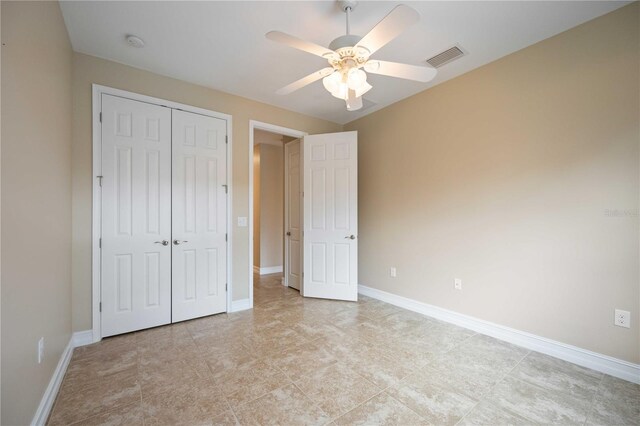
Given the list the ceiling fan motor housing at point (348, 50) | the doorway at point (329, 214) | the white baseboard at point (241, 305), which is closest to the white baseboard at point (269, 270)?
the doorway at point (329, 214)

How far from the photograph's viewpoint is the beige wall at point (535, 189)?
1.98 meters

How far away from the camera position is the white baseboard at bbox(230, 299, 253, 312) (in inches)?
129

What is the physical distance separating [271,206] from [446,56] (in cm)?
411

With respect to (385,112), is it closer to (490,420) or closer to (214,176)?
(214,176)

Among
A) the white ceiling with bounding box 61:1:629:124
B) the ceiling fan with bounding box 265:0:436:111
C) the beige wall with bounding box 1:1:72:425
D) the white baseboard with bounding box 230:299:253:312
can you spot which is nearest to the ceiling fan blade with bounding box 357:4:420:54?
the ceiling fan with bounding box 265:0:436:111

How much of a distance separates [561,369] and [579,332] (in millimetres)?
340

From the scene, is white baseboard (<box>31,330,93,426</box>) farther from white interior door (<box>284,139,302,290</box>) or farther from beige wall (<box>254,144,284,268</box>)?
beige wall (<box>254,144,284,268</box>)

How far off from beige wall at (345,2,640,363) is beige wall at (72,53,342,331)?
2034 millimetres

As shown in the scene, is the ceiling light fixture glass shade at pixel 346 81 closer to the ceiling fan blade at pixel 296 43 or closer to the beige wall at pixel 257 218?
the ceiling fan blade at pixel 296 43

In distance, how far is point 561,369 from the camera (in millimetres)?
2072

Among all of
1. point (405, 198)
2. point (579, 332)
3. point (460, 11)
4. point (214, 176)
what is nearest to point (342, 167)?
point (405, 198)

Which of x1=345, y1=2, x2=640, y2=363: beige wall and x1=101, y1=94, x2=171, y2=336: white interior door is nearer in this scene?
x1=345, y1=2, x2=640, y2=363: beige wall

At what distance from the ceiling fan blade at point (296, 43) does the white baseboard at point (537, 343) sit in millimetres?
2862

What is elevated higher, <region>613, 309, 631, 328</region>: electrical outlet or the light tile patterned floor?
<region>613, 309, 631, 328</region>: electrical outlet
